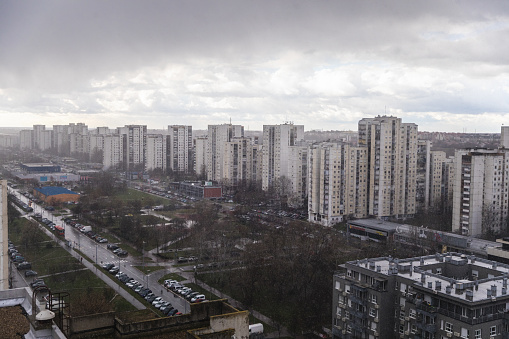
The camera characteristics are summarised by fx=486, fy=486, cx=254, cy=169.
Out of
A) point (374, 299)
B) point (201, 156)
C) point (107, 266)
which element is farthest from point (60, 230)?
point (201, 156)

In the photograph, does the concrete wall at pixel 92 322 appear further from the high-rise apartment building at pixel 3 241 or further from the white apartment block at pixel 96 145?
the white apartment block at pixel 96 145

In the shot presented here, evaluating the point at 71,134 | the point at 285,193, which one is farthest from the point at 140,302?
the point at 71,134

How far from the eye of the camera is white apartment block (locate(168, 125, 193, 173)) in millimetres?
26234

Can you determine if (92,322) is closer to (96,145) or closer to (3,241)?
(3,241)

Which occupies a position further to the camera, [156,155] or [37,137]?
[37,137]

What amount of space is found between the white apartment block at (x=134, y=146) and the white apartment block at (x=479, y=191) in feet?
62.4

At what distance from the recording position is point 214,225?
11711mm

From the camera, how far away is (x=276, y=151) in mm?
18453

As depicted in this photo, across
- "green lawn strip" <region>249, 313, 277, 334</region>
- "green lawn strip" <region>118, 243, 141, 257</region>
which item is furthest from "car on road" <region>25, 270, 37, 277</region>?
"green lawn strip" <region>249, 313, 277, 334</region>

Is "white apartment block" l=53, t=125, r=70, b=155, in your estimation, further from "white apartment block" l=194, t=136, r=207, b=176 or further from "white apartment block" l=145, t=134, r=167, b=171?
"white apartment block" l=194, t=136, r=207, b=176

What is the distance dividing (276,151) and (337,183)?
5347 millimetres

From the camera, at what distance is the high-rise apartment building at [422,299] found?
449cm

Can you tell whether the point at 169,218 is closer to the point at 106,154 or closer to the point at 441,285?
the point at 441,285

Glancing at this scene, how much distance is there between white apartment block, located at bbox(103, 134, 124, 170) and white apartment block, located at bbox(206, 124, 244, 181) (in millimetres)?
6915
